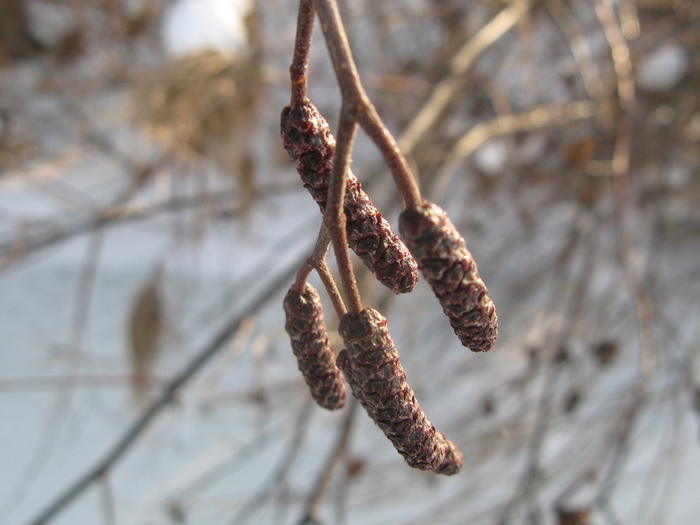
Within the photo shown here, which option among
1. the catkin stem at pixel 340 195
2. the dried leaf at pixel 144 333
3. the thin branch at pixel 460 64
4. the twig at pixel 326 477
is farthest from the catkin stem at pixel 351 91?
the dried leaf at pixel 144 333

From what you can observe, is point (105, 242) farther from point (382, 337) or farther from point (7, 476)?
point (382, 337)

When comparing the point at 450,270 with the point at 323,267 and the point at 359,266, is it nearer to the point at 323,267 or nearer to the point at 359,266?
the point at 323,267

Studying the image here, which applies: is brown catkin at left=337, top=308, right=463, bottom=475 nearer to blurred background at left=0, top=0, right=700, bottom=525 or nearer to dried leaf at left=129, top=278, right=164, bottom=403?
blurred background at left=0, top=0, right=700, bottom=525

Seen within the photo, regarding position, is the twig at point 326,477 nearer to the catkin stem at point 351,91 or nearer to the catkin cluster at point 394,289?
the catkin cluster at point 394,289

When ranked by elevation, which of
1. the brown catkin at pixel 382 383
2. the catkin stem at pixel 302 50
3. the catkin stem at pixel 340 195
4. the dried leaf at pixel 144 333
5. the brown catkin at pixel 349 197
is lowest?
the brown catkin at pixel 382 383

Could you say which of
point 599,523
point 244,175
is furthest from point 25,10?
point 599,523

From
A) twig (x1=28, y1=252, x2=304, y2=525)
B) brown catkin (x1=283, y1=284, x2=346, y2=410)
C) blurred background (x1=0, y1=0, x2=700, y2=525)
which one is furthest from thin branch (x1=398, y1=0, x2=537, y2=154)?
brown catkin (x1=283, y1=284, x2=346, y2=410)
